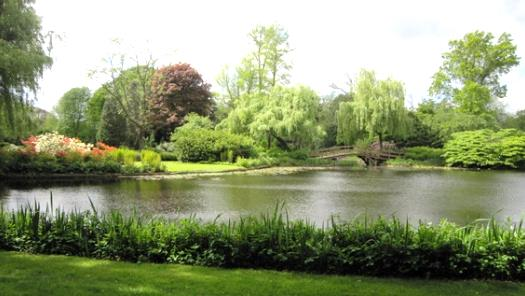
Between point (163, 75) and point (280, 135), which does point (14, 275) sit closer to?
point (280, 135)

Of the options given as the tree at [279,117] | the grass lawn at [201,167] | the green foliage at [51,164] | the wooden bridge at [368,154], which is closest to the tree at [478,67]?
the wooden bridge at [368,154]

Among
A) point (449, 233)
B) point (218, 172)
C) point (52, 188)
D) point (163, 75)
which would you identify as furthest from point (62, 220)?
point (163, 75)

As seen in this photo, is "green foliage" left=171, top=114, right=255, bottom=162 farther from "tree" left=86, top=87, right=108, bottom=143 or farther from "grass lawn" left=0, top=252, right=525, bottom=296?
"grass lawn" left=0, top=252, right=525, bottom=296

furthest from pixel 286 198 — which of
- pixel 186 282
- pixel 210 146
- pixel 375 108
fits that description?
pixel 375 108

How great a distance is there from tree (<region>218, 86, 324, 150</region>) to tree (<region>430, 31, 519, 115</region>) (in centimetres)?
1805

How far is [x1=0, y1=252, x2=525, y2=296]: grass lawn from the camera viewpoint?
458cm

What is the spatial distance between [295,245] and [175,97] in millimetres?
36774

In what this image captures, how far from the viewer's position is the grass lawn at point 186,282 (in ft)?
15.0

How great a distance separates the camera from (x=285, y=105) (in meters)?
32.9

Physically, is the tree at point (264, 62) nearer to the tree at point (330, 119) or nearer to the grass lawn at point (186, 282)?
the tree at point (330, 119)

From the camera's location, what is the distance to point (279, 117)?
108ft

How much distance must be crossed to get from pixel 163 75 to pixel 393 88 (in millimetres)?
20263

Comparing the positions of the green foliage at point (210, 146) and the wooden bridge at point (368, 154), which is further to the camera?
the wooden bridge at point (368, 154)

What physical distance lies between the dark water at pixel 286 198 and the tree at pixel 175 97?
2073 centimetres
